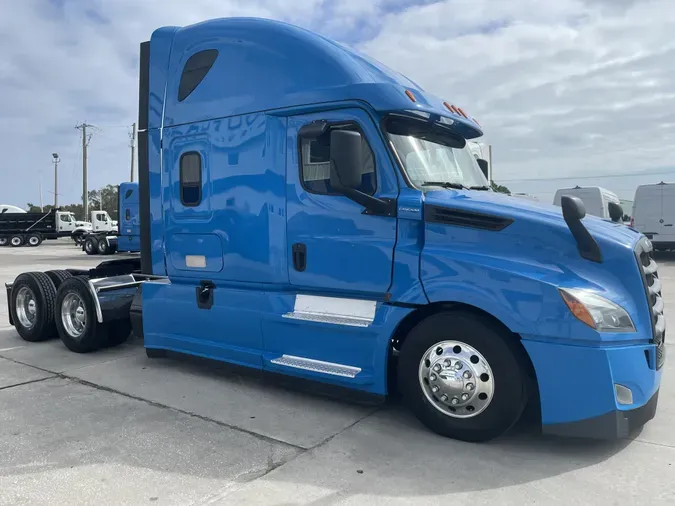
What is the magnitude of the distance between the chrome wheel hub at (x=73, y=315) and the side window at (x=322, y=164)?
3748 millimetres

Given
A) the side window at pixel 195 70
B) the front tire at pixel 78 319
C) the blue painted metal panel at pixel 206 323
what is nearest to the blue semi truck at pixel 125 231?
the front tire at pixel 78 319

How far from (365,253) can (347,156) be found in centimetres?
76

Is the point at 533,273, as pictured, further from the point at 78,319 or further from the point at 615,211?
the point at 78,319

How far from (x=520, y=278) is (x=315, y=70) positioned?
2.34 metres

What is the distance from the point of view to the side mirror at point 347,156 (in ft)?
13.4

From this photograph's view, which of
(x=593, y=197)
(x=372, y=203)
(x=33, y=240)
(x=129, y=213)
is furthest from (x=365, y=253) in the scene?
(x=33, y=240)

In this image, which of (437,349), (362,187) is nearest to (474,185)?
(362,187)

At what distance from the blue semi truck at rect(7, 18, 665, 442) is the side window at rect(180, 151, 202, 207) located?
18 mm

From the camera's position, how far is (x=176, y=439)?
4039 millimetres

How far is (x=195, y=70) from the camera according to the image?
5.42m

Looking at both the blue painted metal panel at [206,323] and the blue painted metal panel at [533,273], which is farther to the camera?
the blue painted metal panel at [206,323]

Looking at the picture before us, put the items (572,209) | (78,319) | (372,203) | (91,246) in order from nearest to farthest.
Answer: (572,209), (372,203), (78,319), (91,246)

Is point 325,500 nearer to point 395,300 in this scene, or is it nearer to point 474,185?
point 395,300

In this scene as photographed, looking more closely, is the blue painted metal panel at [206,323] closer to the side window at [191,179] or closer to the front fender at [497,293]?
the side window at [191,179]
